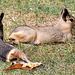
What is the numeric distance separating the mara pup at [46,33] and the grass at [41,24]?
39 cm

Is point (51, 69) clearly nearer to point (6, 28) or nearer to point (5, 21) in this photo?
point (6, 28)

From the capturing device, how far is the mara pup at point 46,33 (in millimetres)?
7773

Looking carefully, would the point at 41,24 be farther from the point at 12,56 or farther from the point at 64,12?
the point at 12,56

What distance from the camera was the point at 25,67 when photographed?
17.9 ft

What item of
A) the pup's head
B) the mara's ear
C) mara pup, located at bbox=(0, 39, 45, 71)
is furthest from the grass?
the mara's ear

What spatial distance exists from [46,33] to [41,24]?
121 centimetres

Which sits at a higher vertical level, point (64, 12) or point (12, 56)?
point (64, 12)

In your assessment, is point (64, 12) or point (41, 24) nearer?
point (64, 12)

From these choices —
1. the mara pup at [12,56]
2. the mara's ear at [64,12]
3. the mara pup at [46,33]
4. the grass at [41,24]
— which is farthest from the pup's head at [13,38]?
the mara's ear at [64,12]

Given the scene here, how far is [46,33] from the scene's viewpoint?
8.23m

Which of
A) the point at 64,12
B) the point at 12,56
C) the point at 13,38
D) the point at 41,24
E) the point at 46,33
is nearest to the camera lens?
the point at 12,56

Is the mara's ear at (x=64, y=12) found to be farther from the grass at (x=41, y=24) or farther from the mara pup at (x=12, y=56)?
the mara pup at (x=12, y=56)

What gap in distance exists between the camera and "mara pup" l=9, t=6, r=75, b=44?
7773 mm

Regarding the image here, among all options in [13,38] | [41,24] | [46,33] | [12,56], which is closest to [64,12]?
[46,33]
